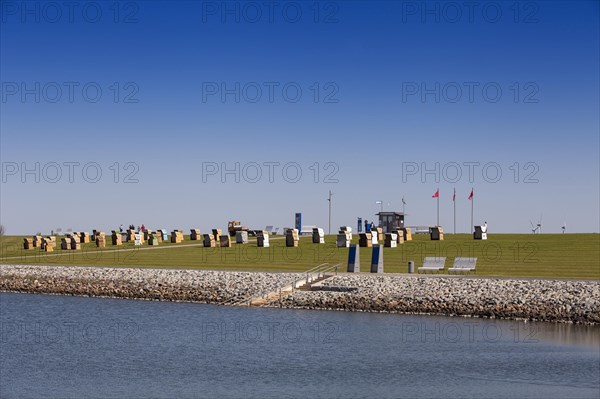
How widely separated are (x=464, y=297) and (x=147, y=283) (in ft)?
80.0

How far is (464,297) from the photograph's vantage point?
4672 cm

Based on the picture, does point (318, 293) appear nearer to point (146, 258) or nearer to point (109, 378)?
point (109, 378)

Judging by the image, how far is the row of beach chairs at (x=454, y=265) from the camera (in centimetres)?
5684

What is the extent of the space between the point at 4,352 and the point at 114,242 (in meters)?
53.0

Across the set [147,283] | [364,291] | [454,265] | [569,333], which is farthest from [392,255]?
[569,333]

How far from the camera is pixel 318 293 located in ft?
166

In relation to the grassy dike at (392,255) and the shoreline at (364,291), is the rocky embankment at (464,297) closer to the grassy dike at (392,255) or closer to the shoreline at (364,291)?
the shoreline at (364,291)

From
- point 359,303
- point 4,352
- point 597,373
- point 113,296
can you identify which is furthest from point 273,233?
point 597,373

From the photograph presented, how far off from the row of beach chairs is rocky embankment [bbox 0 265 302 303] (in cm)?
953

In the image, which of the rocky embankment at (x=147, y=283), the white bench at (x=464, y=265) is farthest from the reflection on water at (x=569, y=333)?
the rocky embankment at (x=147, y=283)

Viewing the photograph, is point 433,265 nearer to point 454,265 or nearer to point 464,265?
point 454,265

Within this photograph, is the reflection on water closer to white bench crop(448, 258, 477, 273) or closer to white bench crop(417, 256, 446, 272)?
white bench crop(448, 258, 477, 273)

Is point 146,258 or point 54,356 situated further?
point 146,258

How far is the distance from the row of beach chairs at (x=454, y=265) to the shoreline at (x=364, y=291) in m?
3.03
